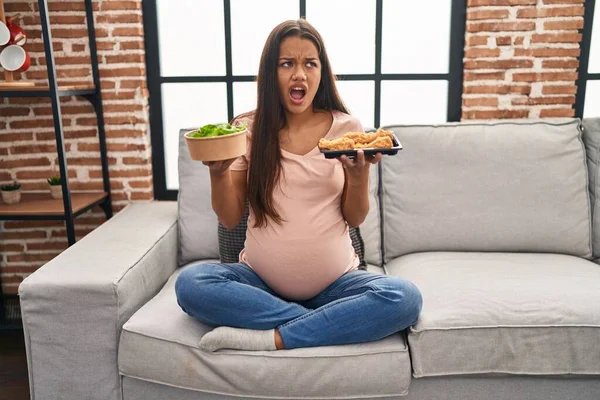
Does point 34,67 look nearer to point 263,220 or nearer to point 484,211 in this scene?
point 263,220

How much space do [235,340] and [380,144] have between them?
0.65 metres

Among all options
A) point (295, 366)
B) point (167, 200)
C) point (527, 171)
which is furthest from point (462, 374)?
point (167, 200)

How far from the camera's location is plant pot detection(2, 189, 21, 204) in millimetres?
2105

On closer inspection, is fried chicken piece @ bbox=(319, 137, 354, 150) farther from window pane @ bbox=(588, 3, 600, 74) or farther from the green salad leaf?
→ window pane @ bbox=(588, 3, 600, 74)

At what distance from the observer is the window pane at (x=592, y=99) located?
236 cm

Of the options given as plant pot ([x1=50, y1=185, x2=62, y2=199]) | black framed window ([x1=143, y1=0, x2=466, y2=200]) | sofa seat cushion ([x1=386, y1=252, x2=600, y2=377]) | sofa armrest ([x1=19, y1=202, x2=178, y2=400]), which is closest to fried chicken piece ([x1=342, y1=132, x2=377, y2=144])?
sofa seat cushion ([x1=386, y1=252, x2=600, y2=377])

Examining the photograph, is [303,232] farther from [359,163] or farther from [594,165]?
[594,165]

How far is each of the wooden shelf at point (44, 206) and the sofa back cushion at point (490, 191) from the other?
4.13ft

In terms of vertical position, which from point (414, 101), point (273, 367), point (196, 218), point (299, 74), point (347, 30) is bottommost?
point (273, 367)

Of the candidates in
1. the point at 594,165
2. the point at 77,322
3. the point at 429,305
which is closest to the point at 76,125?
the point at 77,322

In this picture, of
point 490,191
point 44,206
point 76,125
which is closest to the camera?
point 490,191

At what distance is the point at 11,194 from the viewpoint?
82.9 inches

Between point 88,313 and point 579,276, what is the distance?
1.56 m

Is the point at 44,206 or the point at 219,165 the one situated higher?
the point at 219,165
